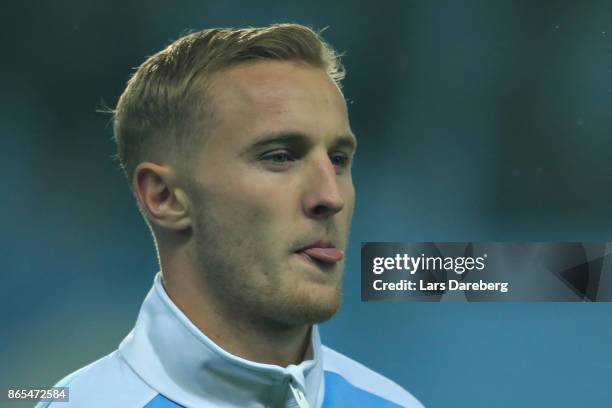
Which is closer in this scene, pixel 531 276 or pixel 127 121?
pixel 127 121

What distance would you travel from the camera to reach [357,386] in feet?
6.20

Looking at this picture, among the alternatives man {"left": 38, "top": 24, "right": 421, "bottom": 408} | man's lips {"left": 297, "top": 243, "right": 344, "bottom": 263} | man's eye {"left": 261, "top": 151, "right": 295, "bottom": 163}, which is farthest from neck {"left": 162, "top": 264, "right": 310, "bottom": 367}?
man's eye {"left": 261, "top": 151, "right": 295, "bottom": 163}

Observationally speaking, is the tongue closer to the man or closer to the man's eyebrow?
the man

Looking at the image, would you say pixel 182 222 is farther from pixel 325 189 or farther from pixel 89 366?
pixel 89 366

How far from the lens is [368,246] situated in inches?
116

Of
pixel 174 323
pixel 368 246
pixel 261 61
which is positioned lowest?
pixel 174 323

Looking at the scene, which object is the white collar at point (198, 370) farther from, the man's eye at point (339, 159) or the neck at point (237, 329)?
the man's eye at point (339, 159)

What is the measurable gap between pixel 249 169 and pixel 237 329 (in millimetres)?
288

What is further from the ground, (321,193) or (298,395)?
(321,193)

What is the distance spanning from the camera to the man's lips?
155 cm

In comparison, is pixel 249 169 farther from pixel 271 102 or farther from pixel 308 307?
pixel 308 307

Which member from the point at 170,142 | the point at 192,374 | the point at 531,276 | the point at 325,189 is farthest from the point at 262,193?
the point at 531,276

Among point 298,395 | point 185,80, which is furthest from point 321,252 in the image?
point 185,80

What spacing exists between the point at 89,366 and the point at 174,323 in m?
0.28
